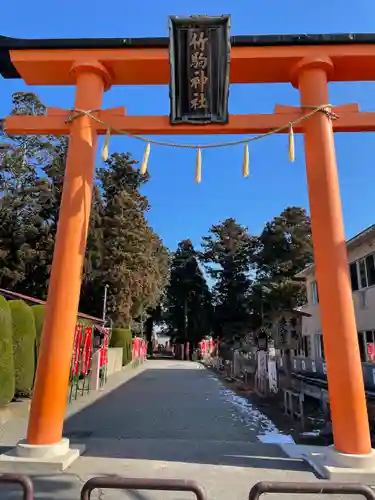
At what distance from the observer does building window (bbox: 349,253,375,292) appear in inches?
489

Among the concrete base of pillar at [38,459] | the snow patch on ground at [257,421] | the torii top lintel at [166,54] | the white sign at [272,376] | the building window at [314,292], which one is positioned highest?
the torii top lintel at [166,54]

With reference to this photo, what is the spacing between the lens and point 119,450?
18.2 feet

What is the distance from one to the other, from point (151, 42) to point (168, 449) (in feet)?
20.6

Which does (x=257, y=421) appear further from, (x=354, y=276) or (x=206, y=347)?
(x=206, y=347)

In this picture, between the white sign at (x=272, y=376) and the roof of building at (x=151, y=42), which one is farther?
the white sign at (x=272, y=376)

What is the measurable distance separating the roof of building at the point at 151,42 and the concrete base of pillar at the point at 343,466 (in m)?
5.87

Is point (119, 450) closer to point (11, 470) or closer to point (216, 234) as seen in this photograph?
point (11, 470)

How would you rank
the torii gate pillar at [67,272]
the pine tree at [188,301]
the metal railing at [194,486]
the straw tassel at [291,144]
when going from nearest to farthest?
the metal railing at [194,486]
the torii gate pillar at [67,272]
the straw tassel at [291,144]
the pine tree at [188,301]

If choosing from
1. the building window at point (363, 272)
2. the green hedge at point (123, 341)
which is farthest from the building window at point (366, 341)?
the green hedge at point (123, 341)

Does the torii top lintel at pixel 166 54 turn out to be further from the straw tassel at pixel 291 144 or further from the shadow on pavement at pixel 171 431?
the shadow on pavement at pixel 171 431

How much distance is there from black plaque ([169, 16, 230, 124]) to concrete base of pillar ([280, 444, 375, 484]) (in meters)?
4.89

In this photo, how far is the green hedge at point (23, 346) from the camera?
32.1 ft

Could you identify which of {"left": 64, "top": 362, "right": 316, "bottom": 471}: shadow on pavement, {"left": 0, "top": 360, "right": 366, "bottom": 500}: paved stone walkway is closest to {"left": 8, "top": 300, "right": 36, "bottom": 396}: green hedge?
{"left": 0, "top": 360, "right": 366, "bottom": 500}: paved stone walkway

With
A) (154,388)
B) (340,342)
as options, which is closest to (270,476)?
(340,342)
